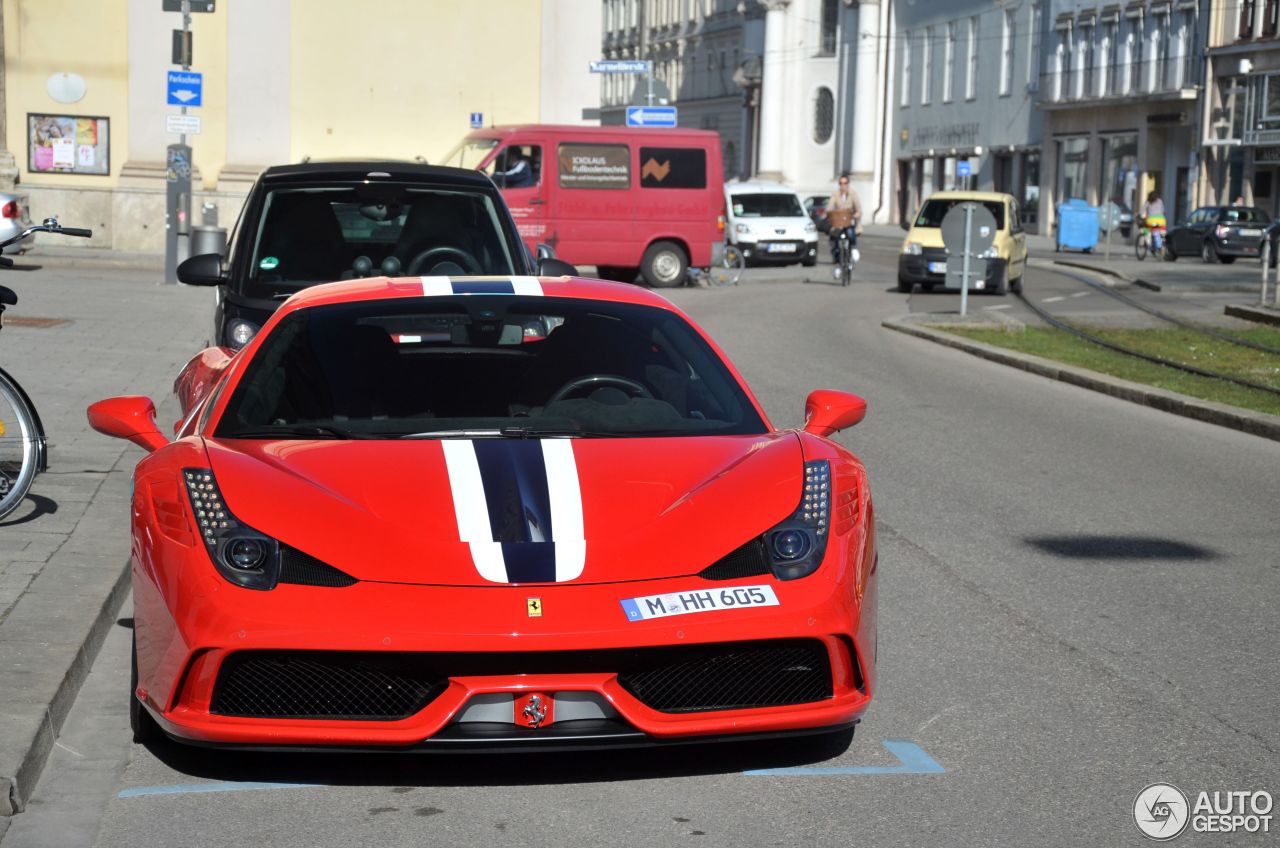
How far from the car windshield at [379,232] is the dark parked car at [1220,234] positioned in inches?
1445

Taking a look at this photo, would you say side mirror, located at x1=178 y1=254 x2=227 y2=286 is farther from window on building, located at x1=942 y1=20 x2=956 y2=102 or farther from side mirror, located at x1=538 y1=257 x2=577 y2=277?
window on building, located at x1=942 y1=20 x2=956 y2=102

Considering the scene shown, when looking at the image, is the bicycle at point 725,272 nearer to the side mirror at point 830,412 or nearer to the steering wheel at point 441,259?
the steering wheel at point 441,259

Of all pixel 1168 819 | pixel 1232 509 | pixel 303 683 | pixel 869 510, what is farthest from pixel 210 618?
pixel 1232 509

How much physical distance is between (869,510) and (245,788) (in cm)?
178

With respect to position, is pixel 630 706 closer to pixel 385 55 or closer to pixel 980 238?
pixel 980 238

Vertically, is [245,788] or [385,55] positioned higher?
[385,55]

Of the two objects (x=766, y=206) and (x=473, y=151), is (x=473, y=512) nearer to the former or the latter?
(x=473, y=151)

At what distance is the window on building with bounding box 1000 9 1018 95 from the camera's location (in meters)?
70.3

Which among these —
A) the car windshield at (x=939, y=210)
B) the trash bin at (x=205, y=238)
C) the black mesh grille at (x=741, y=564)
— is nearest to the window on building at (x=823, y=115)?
the car windshield at (x=939, y=210)

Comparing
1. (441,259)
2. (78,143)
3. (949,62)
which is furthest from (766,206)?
(949,62)

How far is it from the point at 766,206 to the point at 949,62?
132 feet

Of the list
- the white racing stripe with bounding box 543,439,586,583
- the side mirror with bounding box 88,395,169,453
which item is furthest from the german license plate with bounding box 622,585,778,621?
the side mirror with bounding box 88,395,169,453

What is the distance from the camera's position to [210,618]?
4480 millimetres

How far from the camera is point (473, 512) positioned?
15.3 ft
